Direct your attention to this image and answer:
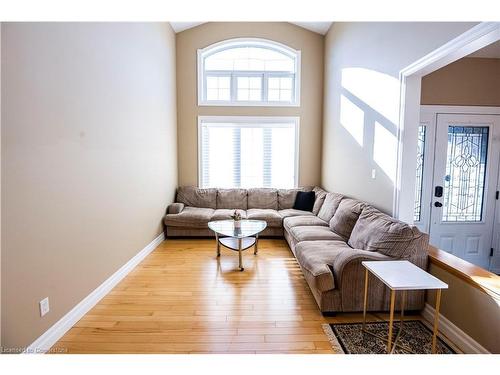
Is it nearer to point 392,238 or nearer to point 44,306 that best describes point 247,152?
point 392,238

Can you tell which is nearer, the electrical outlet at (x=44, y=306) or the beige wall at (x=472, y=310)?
the beige wall at (x=472, y=310)

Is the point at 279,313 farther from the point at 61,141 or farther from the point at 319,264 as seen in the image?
the point at 61,141

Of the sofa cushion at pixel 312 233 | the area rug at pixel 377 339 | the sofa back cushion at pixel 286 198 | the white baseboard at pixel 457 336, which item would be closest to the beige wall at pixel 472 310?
the white baseboard at pixel 457 336

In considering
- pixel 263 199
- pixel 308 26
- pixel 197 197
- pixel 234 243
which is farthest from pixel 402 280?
pixel 308 26

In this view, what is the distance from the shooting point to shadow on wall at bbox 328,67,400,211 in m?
2.95

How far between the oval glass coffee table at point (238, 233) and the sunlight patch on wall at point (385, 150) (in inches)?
65.6

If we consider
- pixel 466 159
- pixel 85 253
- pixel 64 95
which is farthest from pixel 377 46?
pixel 85 253

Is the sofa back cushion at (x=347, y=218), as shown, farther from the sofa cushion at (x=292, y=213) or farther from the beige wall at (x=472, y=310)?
the sofa cushion at (x=292, y=213)

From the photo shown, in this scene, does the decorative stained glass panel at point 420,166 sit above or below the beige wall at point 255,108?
below

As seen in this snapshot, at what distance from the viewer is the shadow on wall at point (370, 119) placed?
295 centimetres

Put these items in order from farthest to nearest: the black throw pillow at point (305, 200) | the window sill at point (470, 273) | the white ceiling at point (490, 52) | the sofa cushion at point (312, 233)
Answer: the black throw pillow at point (305, 200), the sofa cushion at point (312, 233), the white ceiling at point (490, 52), the window sill at point (470, 273)

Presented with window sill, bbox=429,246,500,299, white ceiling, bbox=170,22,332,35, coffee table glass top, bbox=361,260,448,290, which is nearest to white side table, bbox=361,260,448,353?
coffee table glass top, bbox=361,260,448,290

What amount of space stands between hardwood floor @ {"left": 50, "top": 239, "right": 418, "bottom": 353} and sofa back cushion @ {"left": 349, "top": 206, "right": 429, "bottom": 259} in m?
0.60

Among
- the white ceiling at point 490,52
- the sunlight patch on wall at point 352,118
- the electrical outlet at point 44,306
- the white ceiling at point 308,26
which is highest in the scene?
the white ceiling at point 308,26
